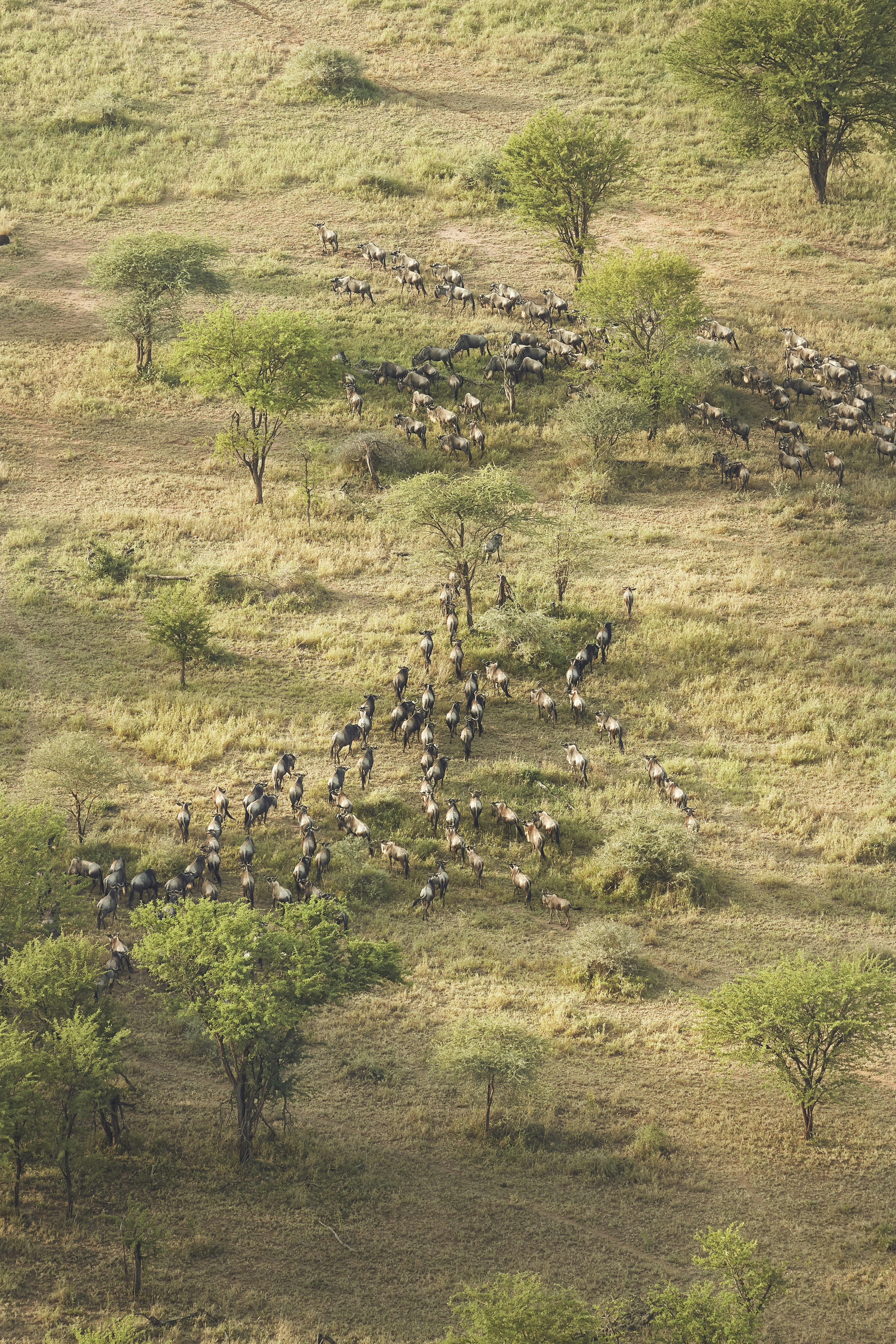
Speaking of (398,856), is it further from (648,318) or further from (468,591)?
(648,318)

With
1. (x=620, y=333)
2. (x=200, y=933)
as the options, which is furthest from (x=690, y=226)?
(x=200, y=933)

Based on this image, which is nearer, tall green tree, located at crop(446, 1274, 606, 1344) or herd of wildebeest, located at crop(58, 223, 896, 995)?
tall green tree, located at crop(446, 1274, 606, 1344)

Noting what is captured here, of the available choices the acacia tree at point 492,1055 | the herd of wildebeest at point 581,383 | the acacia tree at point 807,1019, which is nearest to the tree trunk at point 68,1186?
the acacia tree at point 492,1055

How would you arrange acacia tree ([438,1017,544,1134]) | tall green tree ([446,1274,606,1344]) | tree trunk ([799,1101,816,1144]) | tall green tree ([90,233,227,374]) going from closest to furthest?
tall green tree ([446,1274,606,1344]), acacia tree ([438,1017,544,1134]), tree trunk ([799,1101,816,1144]), tall green tree ([90,233,227,374])

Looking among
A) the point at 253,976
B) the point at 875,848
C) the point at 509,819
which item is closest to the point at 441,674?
the point at 509,819

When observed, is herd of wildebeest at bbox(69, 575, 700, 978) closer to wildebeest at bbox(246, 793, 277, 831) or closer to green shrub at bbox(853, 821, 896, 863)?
wildebeest at bbox(246, 793, 277, 831)

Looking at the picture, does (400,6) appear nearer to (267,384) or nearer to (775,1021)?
(267,384)

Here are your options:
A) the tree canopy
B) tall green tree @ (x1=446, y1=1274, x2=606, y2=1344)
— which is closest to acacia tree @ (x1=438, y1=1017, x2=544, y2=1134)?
the tree canopy
